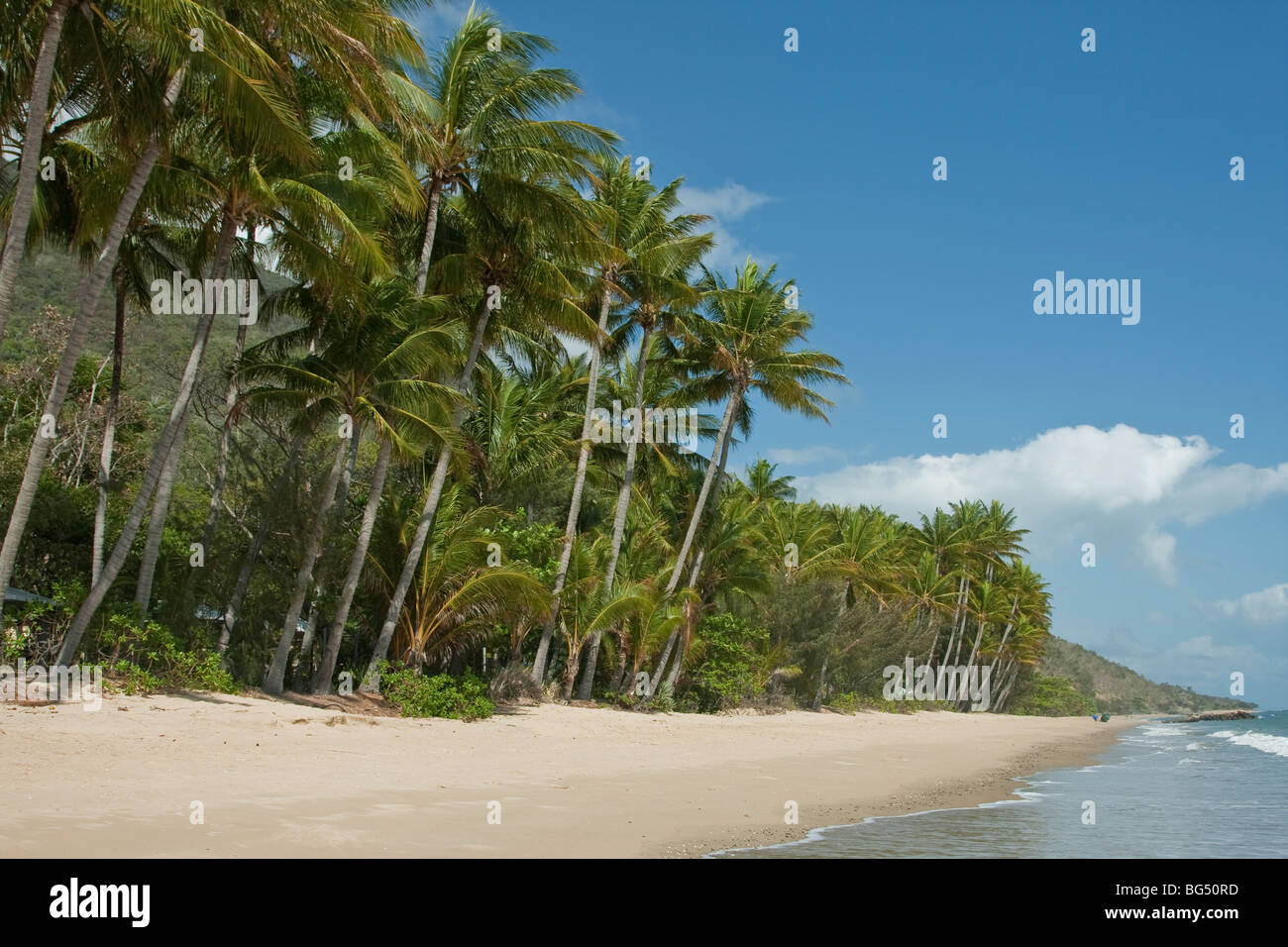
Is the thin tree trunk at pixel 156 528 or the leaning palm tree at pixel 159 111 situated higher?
the leaning palm tree at pixel 159 111

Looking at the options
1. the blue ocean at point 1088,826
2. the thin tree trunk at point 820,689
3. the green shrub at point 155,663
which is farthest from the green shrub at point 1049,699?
the green shrub at point 155,663

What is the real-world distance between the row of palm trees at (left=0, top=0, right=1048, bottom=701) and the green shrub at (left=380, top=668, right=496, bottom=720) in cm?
78

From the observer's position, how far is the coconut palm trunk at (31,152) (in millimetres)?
10648

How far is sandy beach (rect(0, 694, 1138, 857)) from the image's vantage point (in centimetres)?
718

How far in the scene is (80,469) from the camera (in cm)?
2462

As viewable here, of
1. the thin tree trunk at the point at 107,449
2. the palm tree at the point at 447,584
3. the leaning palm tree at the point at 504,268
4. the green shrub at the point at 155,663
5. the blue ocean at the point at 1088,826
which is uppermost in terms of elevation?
the leaning palm tree at the point at 504,268

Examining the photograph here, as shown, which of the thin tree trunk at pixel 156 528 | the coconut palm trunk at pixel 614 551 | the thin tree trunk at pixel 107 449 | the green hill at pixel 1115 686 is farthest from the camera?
the green hill at pixel 1115 686

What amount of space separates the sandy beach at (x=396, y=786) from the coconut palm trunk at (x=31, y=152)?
5118 mm

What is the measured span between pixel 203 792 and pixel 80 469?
64.6 ft

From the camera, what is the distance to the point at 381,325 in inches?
627

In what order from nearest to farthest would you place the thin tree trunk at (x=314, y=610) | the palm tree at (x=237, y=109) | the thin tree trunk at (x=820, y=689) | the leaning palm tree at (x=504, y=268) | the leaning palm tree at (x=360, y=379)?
1. the palm tree at (x=237, y=109)
2. the leaning palm tree at (x=360, y=379)
3. the leaning palm tree at (x=504, y=268)
4. the thin tree trunk at (x=314, y=610)
5. the thin tree trunk at (x=820, y=689)

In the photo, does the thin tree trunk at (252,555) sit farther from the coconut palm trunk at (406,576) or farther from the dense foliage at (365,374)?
the coconut palm trunk at (406,576)

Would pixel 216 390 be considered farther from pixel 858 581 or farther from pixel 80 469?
pixel 858 581
